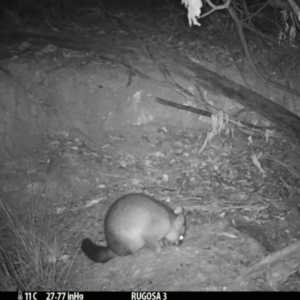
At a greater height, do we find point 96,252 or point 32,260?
point 32,260

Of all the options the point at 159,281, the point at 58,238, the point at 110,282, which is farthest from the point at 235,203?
the point at 58,238

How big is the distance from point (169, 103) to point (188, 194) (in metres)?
1.52

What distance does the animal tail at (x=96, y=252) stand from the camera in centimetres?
382

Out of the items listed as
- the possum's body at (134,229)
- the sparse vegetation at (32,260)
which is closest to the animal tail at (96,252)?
the possum's body at (134,229)

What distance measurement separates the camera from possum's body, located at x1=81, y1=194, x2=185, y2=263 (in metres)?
3.83

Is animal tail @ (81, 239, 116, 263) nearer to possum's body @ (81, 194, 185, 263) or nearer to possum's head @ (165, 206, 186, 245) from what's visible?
possum's body @ (81, 194, 185, 263)

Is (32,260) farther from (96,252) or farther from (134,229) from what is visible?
(134,229)

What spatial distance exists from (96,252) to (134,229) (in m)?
0.47

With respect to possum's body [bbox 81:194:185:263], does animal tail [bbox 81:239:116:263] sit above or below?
below

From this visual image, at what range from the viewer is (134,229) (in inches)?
152

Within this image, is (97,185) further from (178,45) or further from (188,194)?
(178,45)

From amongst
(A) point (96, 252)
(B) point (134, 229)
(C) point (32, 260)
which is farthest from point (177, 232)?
(C) point (32, 260)

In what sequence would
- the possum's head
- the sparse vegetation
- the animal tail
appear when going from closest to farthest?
1. the sparse vegetation
2. the animal tail
3. the possum's head

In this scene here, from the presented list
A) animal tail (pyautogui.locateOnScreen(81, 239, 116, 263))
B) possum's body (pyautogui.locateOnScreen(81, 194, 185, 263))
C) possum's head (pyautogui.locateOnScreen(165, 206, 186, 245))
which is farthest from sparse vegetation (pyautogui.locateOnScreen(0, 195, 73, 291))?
possum's head (pyautogui.locateOnScreen(165, 206, 186, 245))
